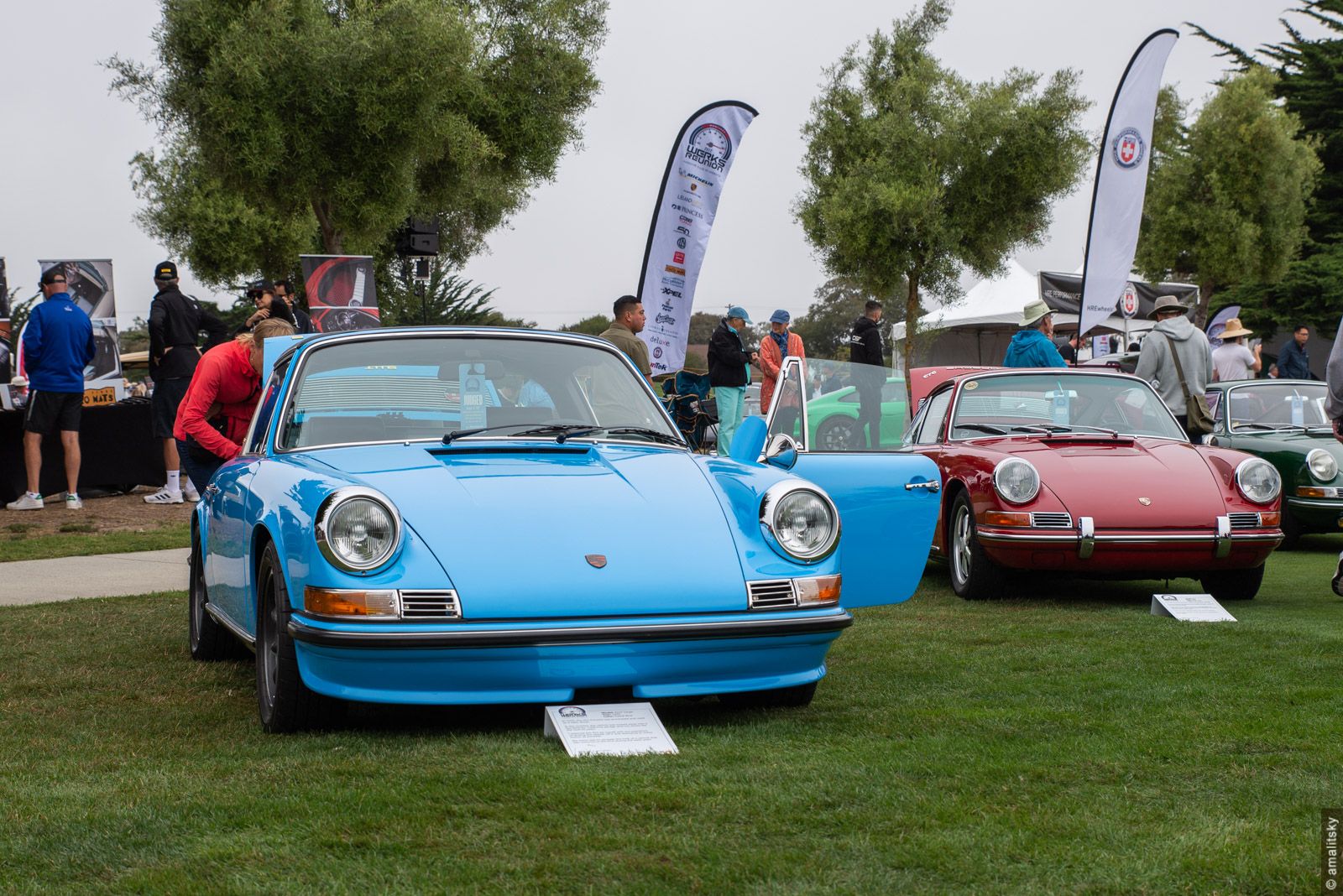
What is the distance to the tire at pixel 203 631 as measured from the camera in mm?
6328

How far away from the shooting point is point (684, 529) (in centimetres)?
467

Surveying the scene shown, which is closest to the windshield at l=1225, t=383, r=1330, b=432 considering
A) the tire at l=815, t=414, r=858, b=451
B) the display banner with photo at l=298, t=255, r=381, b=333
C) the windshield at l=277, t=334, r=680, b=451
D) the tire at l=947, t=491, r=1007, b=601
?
the tire at l=947, t=491, r=1007, b=601

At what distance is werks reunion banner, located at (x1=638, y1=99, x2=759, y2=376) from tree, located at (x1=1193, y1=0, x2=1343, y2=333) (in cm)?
2517

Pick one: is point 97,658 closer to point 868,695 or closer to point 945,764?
point 868,695

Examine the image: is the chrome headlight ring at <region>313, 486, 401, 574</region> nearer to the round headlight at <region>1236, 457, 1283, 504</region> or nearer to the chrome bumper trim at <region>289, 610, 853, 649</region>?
the chrome bumper trim at <region>289, 610, 853, 649</region>

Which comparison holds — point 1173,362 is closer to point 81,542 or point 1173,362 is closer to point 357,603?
point 81,542

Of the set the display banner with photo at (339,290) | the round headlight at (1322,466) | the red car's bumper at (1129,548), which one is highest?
the display banner with photo at (339,290)

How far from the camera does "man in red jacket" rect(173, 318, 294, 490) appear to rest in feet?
22.7

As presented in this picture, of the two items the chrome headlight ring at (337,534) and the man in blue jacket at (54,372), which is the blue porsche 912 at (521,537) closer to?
the chrome headlight ring at (337,534)

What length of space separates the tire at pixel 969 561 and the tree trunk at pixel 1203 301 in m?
30.9

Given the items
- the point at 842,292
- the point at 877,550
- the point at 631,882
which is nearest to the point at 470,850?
the point at 631,882

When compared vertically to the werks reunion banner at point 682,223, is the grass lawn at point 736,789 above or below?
below

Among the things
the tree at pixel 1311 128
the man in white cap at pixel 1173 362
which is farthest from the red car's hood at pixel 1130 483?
the tree at pixel 1311 128

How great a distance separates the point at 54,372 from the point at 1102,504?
904 centimetres
